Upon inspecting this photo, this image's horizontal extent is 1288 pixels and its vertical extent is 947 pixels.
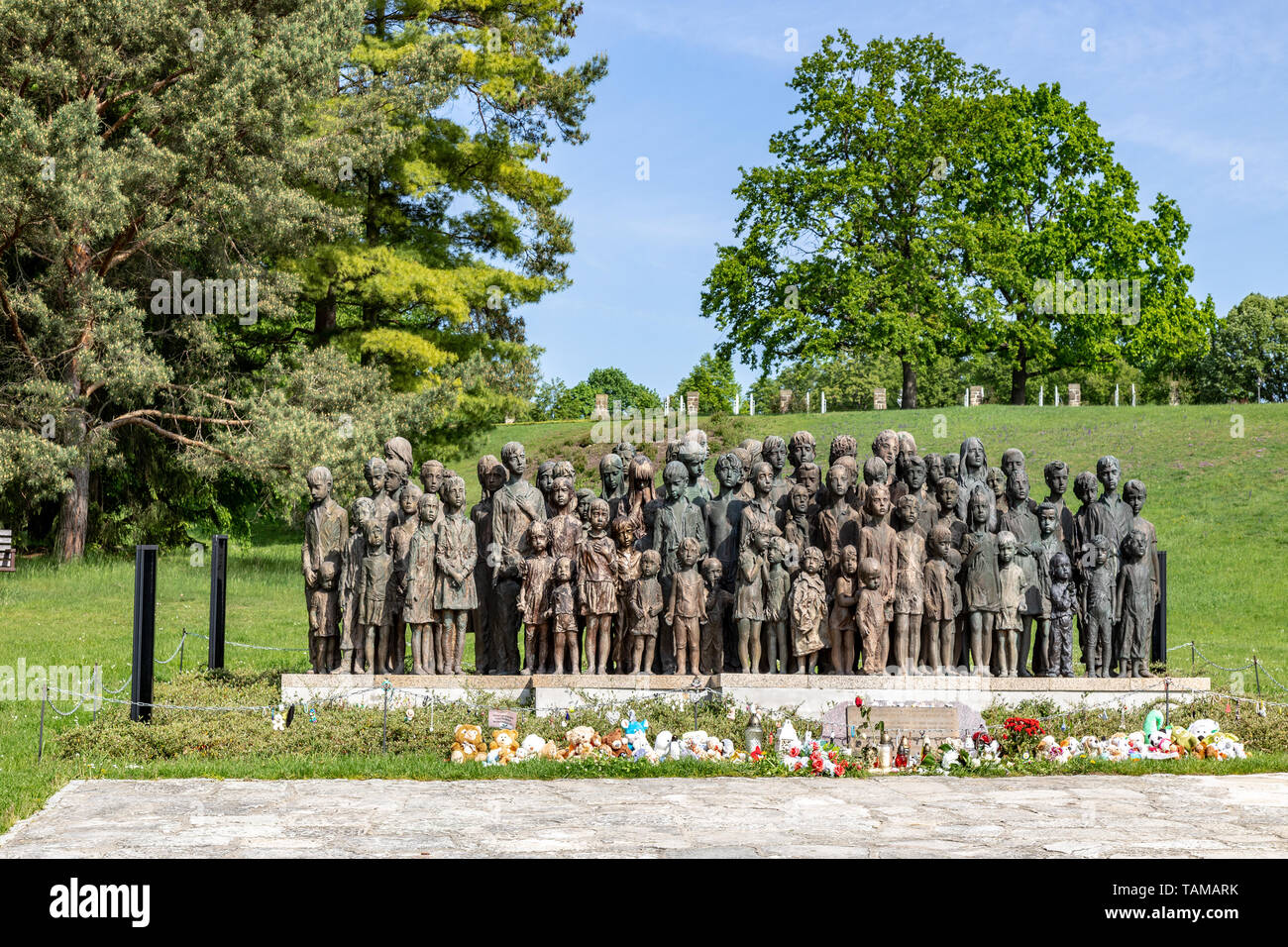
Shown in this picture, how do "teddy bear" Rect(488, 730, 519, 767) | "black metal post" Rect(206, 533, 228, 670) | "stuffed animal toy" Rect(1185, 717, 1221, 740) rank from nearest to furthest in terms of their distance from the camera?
"teddy bear" Rect(488, 730, 519, 767), "stuffed animal toy" Rect(1185, 717, 1221, 740), "black metal post" Rect(206, 533, 228, 670)

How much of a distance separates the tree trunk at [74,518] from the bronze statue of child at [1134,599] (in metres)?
19.6

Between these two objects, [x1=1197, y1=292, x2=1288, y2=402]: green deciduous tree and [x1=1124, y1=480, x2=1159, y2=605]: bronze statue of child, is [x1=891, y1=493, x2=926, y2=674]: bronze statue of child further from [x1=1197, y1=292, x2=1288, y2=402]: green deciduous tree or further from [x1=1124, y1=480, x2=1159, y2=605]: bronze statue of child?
[x1=1197, y1=292, x2=1288, y2=402]: green deciduous tree

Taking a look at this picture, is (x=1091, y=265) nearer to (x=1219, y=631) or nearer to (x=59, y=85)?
(x=1219, y=631)

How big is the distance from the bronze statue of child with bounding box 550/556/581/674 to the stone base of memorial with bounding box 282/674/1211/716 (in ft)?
0.90

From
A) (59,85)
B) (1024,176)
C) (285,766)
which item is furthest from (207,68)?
(1024,176)

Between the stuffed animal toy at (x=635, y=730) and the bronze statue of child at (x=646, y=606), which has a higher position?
the bronze statue of child at (x=646, y=606)

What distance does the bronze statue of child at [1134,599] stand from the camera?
11.5 metres

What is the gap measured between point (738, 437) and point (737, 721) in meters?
24.3

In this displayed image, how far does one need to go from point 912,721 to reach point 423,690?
4.17 metres

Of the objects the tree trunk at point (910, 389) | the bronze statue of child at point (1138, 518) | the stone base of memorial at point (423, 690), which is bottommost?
the stone base of memorial at point (423, 690)

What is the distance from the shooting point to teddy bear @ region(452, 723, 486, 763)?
9.57 meters

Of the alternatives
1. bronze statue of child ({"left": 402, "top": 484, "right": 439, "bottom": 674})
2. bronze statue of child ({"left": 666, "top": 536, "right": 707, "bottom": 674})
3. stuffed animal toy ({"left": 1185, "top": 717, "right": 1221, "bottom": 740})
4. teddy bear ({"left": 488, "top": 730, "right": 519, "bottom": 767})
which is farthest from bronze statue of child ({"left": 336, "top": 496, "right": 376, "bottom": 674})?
stuffed animal toy ({"left": 1185, "top": 717, "right": 1221, "bottom": 740})

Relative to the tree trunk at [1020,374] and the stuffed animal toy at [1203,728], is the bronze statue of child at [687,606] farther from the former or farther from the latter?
the tree trunk at [1020,374]

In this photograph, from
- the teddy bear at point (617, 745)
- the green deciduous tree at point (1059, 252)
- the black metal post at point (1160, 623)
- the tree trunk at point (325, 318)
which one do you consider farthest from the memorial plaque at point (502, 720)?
the green deciduous tree at point (1059, 252)
